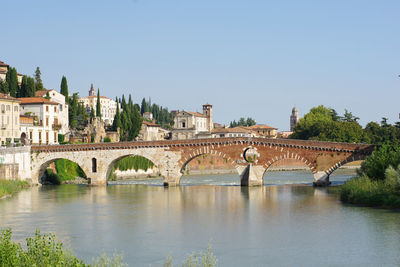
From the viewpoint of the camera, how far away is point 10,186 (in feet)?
147

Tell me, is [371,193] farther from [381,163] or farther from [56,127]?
[56,127]

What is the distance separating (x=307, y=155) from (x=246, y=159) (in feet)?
16.5

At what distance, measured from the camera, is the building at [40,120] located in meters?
63.6

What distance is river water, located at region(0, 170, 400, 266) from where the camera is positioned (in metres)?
21.8

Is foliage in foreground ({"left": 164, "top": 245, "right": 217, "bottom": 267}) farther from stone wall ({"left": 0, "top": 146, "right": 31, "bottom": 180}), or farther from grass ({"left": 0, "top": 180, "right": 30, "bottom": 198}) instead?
stone wall ({"left": 0, "top": 146, "right": 31, "bottom": 180})

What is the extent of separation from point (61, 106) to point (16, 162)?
2455 cm

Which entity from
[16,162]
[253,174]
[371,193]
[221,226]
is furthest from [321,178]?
[16,162]

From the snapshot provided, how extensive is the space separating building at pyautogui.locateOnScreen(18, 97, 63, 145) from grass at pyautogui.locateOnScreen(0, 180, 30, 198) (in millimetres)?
13528

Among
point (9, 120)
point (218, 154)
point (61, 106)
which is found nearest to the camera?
point (218, 154)

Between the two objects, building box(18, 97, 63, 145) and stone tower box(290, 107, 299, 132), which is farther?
stone tower box(290, 107, 299, 132)

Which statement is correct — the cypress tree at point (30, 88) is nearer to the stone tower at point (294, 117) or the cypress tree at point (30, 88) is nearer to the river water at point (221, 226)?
the river water at point (221, 226)


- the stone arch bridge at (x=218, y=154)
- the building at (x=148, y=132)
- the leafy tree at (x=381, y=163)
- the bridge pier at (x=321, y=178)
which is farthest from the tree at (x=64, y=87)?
the leafy tree at (x=381, y=163)

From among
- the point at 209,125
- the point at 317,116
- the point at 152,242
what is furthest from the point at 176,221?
the point at 209,125

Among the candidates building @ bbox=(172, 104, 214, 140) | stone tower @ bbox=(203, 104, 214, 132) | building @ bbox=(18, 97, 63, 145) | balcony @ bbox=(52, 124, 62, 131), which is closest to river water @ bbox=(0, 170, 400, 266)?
building @ bbox=(18, 97, 63, 145)
